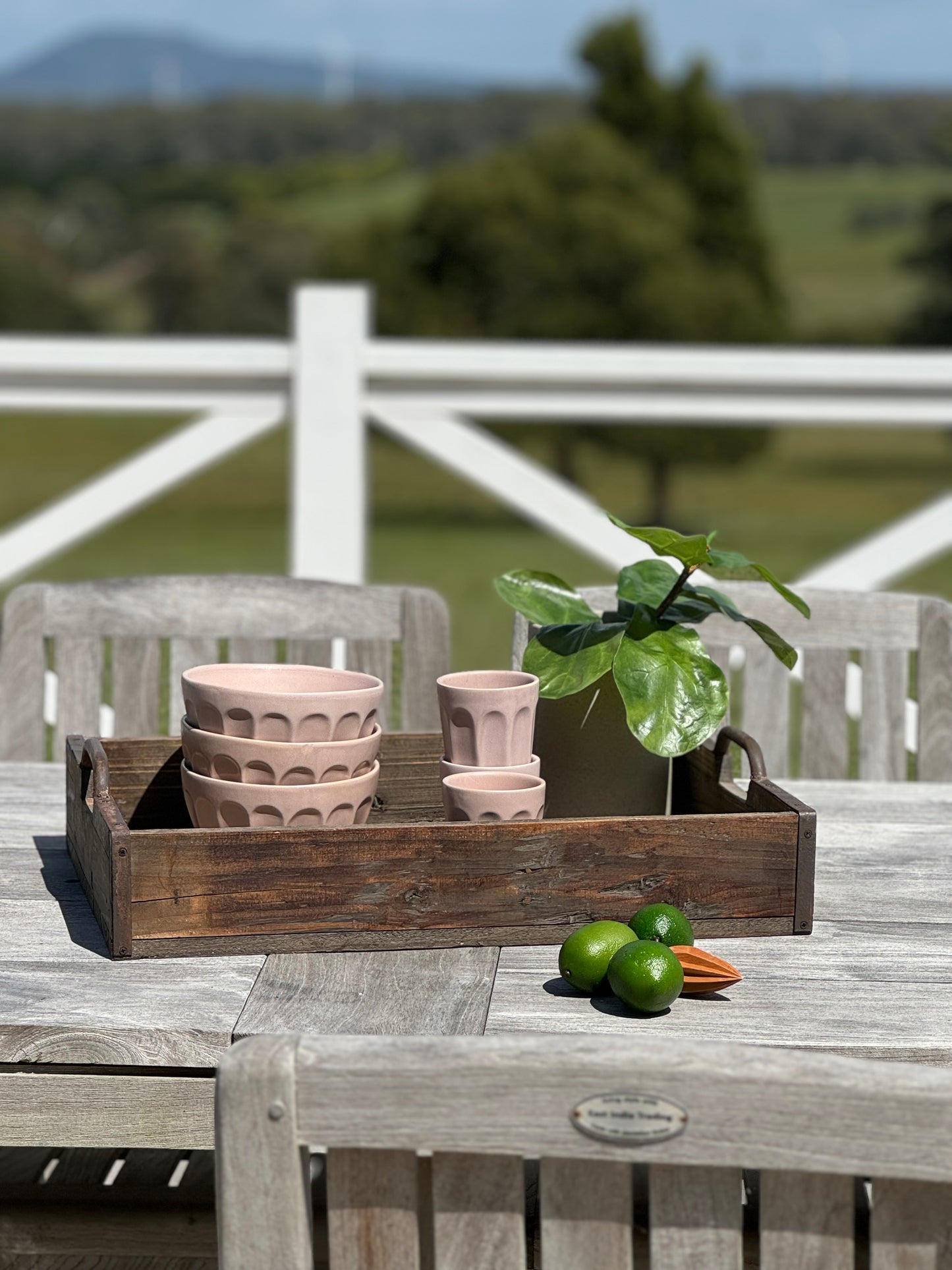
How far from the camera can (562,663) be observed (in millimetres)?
1202

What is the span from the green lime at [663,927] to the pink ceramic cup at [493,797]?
132 mm

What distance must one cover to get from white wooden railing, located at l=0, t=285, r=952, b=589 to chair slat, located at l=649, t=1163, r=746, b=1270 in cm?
196

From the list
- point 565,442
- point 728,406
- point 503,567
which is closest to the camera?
point 728,406

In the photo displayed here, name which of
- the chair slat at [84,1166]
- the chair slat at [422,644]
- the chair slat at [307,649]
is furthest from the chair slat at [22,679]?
the chair slat at [84,1166]

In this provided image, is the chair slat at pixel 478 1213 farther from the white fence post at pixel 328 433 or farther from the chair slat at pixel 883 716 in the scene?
the white fence post at pixel 328 433

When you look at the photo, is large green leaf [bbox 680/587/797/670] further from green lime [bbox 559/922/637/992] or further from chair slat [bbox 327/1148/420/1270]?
chair slat [bbox 327/1148/420/1270]

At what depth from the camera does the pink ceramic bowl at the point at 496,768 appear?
120cm

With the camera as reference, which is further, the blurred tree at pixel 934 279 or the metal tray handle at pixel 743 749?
the blurred tree at pixel 934 279

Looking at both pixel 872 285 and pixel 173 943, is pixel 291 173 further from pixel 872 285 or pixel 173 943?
pixel 173 943

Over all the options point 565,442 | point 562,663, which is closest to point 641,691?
point 562,663

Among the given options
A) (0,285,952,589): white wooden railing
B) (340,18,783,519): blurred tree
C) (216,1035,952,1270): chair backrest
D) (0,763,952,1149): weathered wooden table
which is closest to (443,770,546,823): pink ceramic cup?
(0,763,952,1149): weathered wooden table

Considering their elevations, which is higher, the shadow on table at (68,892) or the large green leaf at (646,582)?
the large green leaf at (646,582)

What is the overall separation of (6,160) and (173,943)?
993 inches

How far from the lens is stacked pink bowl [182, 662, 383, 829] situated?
44.9 inches
